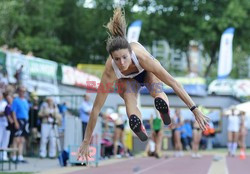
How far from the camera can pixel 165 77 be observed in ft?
23.4

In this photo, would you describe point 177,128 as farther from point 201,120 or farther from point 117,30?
point 201,120

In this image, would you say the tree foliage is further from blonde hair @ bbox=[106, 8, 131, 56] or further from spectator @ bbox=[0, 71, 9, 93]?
blonde hair @ bbox=[106, 8, 131, 56]

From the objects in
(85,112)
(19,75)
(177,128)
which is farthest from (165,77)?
(177,128)

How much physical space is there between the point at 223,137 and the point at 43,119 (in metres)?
14.5

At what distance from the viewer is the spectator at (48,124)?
17.1 m

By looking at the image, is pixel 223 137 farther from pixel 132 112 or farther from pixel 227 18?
pixel 132 112

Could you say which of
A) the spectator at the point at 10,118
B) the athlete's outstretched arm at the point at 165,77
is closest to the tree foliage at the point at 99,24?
the spectator at the point at 10,118

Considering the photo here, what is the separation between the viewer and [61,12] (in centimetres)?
4734

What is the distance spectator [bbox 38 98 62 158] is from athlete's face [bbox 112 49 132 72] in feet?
32.6

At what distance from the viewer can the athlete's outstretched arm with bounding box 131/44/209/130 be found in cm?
679

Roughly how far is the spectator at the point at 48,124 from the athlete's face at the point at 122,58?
994 centimetres

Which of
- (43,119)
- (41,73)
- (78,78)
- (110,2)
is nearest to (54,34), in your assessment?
(110,2)

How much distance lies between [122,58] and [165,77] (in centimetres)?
60

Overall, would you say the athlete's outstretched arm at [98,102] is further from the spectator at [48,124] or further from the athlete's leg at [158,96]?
the spectator at [48,124]
